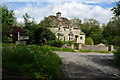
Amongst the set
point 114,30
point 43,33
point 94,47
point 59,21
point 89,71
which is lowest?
point 89,71

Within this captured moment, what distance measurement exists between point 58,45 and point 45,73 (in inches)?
715

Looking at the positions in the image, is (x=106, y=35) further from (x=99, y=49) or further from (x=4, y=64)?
(x=99, y=49)

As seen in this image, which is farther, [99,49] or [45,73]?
[99,49]

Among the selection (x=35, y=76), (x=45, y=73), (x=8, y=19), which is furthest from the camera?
(x=8, y=19)

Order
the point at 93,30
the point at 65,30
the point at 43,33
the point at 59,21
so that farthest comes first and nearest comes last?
the point at 93,30 → the point at 65,30 → the point at 59,21 → the point at 43,33

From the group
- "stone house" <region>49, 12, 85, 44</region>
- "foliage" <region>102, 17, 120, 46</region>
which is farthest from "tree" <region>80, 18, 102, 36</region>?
→ "foliage" <region>102, 17, 120, 46</region>

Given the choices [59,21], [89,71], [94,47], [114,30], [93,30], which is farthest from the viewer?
[93,30]

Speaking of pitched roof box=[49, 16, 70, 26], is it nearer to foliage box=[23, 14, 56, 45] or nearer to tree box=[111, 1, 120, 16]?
foliage box=[23, 14, 56, 45]

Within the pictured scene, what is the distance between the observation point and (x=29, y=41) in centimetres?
2155

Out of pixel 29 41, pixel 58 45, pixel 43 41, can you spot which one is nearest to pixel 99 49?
pixel 58 45

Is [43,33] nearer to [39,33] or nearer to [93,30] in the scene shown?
[39,33]

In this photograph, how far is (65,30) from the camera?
3450 centimetres

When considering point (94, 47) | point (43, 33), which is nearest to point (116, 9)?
point (43, 33)

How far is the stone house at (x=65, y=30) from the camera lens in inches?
1283
